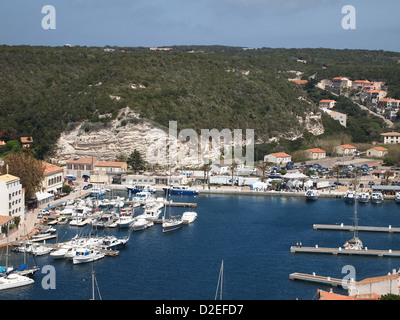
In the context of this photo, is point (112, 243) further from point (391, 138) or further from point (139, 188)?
point (391, 138)

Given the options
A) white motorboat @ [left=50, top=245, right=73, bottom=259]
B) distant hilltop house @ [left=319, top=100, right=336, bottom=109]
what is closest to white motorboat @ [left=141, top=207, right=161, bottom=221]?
white motorboat @ [left=50, top=245, right=73, bottom=259]

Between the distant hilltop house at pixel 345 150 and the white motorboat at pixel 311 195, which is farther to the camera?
the distant hilltop house at pixel 345 150

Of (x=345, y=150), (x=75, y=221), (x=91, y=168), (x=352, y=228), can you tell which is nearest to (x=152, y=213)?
(x=75, y=221)

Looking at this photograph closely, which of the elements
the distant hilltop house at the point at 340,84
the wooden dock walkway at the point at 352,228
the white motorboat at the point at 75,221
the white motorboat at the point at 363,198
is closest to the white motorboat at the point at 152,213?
the white motorboat at the point at 75,221

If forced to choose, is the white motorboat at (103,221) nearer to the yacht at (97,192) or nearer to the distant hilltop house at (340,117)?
the yacht at (97,192)

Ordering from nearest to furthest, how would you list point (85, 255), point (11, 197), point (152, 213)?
point (85, 255) → point (11, 197) → point (152, 213)
